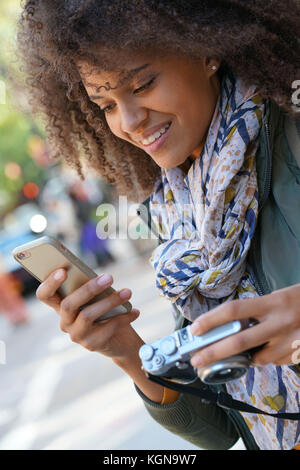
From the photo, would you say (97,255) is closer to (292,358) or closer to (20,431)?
(20,431)

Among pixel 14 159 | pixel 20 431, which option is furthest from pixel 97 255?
pixel 14 159

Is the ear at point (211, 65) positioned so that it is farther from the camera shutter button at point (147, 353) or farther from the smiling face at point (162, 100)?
the camera shutter button at point (147, 353)

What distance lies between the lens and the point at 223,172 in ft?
5.17

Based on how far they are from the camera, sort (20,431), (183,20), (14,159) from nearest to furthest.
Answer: (183,20), (20,431), (14,159)

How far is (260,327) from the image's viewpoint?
1.12 metres

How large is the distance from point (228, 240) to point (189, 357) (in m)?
0.47

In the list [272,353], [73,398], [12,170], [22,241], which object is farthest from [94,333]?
[12,170]

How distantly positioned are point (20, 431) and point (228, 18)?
13.5ft

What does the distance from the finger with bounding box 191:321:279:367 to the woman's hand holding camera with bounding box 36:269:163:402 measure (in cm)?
55

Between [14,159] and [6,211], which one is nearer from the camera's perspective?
[14,159]

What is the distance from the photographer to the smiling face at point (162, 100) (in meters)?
1.59

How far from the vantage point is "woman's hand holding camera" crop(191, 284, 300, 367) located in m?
1.11

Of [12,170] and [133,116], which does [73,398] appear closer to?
[133,116]

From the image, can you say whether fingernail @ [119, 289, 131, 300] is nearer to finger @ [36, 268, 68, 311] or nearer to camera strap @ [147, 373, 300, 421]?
finger @ [36, 268, 68, 311]
